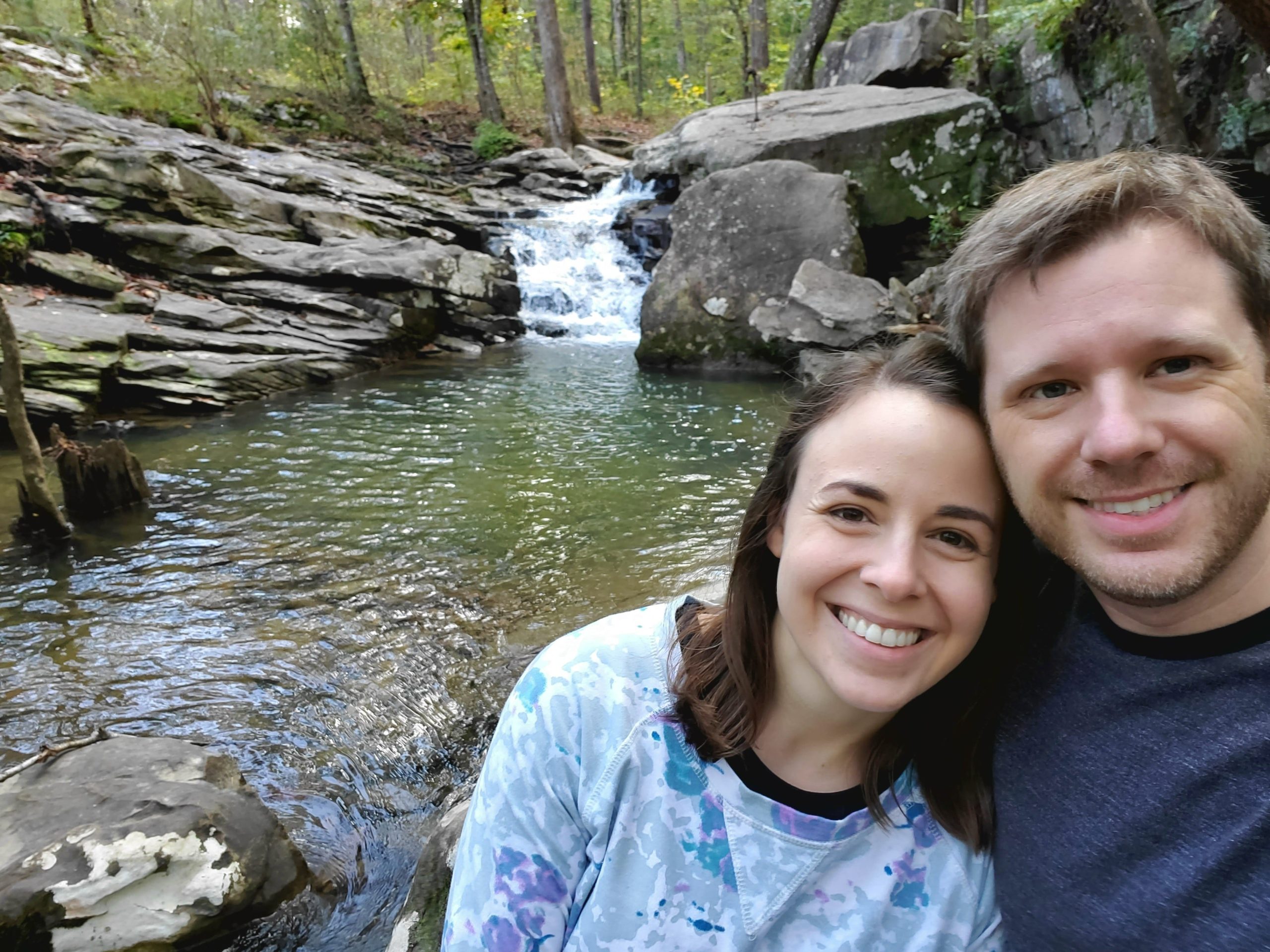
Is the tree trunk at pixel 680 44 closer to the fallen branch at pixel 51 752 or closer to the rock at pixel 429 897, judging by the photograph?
the fallen branch at pixel 51 752

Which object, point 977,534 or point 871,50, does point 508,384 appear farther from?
point 871,50

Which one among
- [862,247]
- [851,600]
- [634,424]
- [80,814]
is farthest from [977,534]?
[862,247]

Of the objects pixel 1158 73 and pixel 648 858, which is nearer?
pixel 648 858

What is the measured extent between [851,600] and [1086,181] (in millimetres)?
811

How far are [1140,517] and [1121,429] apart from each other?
15 cm

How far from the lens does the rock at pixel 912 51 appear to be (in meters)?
14.8

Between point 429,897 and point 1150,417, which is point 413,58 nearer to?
point 429,897

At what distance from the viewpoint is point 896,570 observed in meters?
1.25

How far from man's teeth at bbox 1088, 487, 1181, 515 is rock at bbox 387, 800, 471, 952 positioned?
5.56ft

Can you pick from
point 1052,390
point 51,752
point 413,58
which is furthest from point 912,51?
point 413,58

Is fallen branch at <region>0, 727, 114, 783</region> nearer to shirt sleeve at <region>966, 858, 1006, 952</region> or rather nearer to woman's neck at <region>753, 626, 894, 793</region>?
woman's neck at <region>753, 626, 894, 793</region>

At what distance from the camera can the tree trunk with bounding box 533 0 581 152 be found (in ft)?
58.9

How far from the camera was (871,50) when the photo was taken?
1577 centimetres

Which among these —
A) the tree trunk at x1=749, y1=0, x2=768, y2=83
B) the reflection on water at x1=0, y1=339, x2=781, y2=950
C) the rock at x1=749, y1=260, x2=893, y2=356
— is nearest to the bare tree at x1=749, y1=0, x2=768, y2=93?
the tree trunk at x1=749, y1=0, x2=768, y2=83
